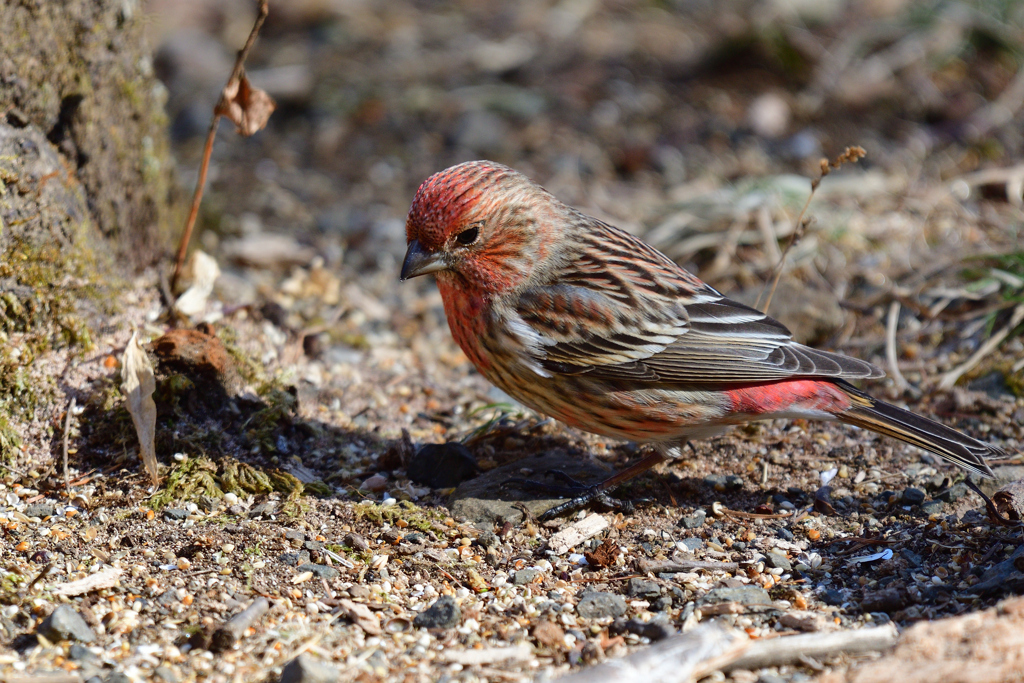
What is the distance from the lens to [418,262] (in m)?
4.25

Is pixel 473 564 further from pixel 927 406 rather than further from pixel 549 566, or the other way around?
pixel 927 406

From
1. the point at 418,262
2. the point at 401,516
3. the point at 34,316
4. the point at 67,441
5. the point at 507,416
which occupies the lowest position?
the point at 401,516

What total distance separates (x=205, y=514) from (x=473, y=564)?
1130 millimetres

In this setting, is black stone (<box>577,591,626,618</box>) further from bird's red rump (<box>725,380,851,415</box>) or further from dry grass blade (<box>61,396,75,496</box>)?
dry grass blade (<box>61,396,75,496</box>)

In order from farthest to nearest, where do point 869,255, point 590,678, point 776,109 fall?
point 776,109
point 869,255
point 590,678

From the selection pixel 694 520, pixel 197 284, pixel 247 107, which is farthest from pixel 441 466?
pixel 247 107

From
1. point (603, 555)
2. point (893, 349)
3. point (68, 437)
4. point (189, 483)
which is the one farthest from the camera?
point (893, 349)

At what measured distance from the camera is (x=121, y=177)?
4.82 metres

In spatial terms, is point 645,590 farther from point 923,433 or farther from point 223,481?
point 223,481

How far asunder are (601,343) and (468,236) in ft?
2.60

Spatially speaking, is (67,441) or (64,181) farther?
(64,181)

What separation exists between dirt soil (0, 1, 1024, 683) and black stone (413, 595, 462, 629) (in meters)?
0.01

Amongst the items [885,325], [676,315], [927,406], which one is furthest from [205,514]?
[885,325]

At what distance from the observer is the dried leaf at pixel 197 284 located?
487 cm
